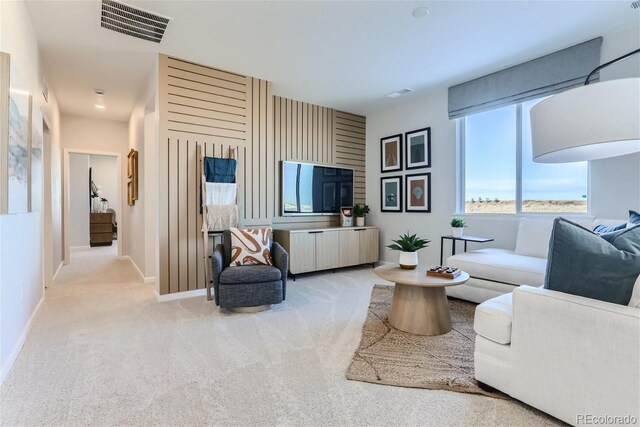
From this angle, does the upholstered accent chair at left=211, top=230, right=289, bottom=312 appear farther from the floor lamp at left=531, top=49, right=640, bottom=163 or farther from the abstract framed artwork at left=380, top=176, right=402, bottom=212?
the abstract framed artwork at left=380, top=176, right=402, bottom=212

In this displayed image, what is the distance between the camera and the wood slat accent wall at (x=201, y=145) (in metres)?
3.51

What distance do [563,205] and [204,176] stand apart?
4.15 meters

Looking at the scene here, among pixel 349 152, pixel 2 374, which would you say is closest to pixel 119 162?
pixel 349 152

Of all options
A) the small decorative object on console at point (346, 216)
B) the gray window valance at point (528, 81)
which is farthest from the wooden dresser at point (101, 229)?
the gray window valance at point (528, 81)

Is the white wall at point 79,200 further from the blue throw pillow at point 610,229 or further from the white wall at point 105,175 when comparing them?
the blue throw pillow at point 610,229

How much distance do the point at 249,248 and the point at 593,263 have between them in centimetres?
278

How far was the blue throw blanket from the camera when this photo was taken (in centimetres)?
368

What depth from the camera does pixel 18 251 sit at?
235 centimetres

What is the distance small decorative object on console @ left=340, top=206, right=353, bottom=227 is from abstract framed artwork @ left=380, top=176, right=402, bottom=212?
598 millimetres

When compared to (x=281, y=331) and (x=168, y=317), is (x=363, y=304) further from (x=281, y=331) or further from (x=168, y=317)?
(x=168, y=317)

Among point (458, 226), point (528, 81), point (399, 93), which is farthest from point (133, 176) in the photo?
point (528, 81)

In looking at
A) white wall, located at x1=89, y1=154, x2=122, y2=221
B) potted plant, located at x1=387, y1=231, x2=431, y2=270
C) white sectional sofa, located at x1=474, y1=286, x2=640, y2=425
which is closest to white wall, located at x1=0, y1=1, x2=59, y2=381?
potted plant, located at x1=387, y1=231, x2=431, y2=270

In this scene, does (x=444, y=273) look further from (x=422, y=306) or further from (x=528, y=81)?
(x=528, y=81)

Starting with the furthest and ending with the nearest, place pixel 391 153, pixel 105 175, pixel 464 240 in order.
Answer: pixel 105 175, pixel 391 153, pixel 464 240
